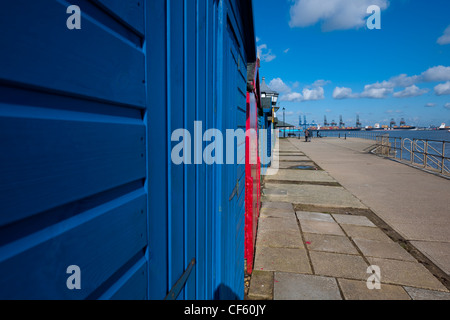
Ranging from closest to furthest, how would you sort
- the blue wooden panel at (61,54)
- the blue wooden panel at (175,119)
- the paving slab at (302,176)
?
the blue wooden panel at (61,54)
the blue wooden panel at (175,119)
the paving slab at (302,176)

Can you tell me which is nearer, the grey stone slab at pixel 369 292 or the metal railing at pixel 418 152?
the grey stone slab at pixel 369 292

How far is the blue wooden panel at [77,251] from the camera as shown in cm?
49

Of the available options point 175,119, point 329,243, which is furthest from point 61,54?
point 329,243

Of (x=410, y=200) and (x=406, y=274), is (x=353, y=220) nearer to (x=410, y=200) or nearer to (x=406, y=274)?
(x=406, y=274)

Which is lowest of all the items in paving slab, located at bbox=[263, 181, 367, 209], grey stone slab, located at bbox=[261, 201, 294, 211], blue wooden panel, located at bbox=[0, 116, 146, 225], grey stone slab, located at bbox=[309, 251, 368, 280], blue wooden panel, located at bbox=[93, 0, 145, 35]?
grey stone slab, located at bbox=[309, 251, 368, 280]

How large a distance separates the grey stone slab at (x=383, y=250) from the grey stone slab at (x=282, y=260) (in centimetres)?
108

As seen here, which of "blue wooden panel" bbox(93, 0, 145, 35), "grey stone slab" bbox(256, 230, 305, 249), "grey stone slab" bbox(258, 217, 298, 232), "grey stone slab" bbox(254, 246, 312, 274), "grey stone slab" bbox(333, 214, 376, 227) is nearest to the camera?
"blue wooden panel" bbox(93, 0, 145, 35)

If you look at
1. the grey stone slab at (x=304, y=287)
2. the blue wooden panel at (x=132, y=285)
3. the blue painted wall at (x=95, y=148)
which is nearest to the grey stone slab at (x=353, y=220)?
the grey stone slab at (x=304, y=287)

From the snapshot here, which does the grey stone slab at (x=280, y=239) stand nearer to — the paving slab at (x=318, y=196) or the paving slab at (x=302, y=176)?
the paving slab at (x=318, y=196)

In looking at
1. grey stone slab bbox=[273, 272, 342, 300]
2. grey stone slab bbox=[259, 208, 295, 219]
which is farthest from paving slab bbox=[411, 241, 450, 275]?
grey stone slab bbox=[259, 208, 295, 219]

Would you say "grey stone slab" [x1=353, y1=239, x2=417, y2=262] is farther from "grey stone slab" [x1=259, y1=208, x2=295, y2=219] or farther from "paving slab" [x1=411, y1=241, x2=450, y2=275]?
"grey stone slab" [x1=259, y1=208, x2=295, y2=219]

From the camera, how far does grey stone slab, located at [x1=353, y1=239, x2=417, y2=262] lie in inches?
168

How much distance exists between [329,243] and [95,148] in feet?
16.3

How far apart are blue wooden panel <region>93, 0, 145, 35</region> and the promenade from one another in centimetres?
342
